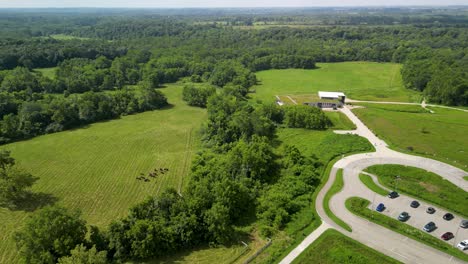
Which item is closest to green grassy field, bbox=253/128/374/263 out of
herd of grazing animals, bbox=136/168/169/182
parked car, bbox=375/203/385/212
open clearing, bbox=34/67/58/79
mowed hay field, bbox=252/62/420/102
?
parked car, bbox=375/203/385/212

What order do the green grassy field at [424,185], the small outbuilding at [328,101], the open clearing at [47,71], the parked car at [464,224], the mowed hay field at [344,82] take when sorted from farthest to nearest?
1. the open clearing at [47,71]
2. the mowed hay field at [344,82]
3. the small outbuilding at [328,101]
4. the green grassy field at [424,185]
5. the parked car at [464,224]

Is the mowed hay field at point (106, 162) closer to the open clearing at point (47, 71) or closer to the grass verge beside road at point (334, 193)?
the grass verge beside road at point (334, 193)

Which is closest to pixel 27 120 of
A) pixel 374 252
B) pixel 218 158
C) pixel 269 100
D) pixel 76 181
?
pixel 76 181

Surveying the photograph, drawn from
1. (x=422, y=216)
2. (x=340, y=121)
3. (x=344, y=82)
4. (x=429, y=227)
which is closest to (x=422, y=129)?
(x=340, y=121)

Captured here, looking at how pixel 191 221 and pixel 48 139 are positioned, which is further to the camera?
pixel 48 139

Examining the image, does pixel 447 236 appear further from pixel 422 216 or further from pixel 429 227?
pixel 422 216

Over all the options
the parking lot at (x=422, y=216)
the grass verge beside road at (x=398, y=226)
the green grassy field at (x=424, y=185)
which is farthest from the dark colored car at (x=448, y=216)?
the grass verge beside road at (x=398, y=226)

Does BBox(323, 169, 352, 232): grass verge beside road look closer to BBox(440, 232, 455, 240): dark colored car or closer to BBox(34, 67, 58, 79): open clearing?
BBox(440, 232, 455, 240): dark colored car

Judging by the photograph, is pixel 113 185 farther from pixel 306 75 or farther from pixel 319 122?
pixel 306 75
